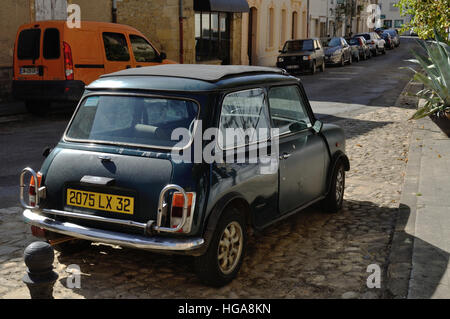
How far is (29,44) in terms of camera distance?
48.1 feet

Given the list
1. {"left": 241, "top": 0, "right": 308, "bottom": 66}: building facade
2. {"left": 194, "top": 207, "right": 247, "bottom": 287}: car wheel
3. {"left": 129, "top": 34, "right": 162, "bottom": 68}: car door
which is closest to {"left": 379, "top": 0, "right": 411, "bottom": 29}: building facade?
{"left": 241, "top": 0, "right": 308, "bottom": 66}: building facade

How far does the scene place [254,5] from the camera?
34750 mm

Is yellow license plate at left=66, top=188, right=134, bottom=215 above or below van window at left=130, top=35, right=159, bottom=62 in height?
below

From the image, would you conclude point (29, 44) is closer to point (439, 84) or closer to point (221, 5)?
point (439, 84)

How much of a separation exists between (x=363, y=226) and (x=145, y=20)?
69.1 feet

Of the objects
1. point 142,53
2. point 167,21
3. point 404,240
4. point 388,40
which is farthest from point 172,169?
point 388,40

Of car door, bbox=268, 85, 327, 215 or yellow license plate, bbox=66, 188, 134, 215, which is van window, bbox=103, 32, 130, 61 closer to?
car door, bbox=268, 85, 327, 215

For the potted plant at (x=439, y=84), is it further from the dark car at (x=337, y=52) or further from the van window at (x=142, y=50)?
the dark car at (x=337, y=52)

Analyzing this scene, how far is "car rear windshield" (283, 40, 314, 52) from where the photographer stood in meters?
30.4

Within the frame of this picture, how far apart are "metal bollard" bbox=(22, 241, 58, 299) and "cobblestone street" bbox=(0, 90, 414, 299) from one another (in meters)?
0.70

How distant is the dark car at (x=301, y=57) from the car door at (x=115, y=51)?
15.4m

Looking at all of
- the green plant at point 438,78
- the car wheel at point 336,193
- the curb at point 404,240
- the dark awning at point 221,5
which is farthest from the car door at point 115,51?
the dark awning at point 221,5

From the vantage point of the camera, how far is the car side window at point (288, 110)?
554cm

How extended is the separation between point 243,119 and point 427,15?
11.0 meters
